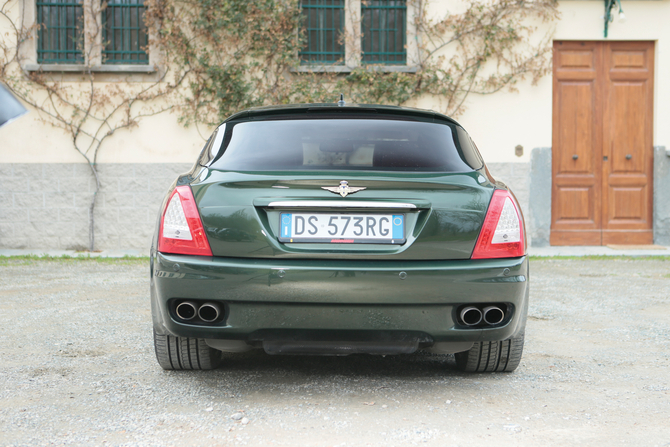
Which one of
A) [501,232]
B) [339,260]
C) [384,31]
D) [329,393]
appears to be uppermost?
[384,31]

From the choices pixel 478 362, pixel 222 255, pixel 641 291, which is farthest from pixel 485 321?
pixel 641 291

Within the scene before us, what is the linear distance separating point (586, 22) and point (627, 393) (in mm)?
7951

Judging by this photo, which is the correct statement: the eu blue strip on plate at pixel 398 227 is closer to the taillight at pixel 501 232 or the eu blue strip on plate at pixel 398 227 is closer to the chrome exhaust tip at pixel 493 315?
the taillight at pixel 501 232

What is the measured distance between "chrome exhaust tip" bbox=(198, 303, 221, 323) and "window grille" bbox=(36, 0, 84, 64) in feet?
26.1

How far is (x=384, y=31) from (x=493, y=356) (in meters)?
7.53

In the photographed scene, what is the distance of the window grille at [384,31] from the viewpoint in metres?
10.2

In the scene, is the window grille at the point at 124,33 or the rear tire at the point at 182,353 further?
the window grille at the point at 124,33

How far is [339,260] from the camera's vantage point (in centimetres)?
295

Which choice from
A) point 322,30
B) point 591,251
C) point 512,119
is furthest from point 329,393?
point 322,30

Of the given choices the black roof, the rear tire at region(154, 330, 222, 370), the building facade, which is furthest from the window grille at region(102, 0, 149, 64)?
the rear tire at region(154, 330, 222, 370)

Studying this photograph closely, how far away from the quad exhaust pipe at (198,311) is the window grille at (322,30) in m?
7.65

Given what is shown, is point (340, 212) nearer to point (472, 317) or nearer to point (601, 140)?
point (472, 317)

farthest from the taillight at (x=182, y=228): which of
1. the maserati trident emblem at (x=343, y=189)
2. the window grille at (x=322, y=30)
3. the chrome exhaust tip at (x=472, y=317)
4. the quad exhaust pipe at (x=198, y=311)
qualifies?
the window grille at (x=322, y=30)

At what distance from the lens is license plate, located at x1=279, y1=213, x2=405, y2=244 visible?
2.96m
